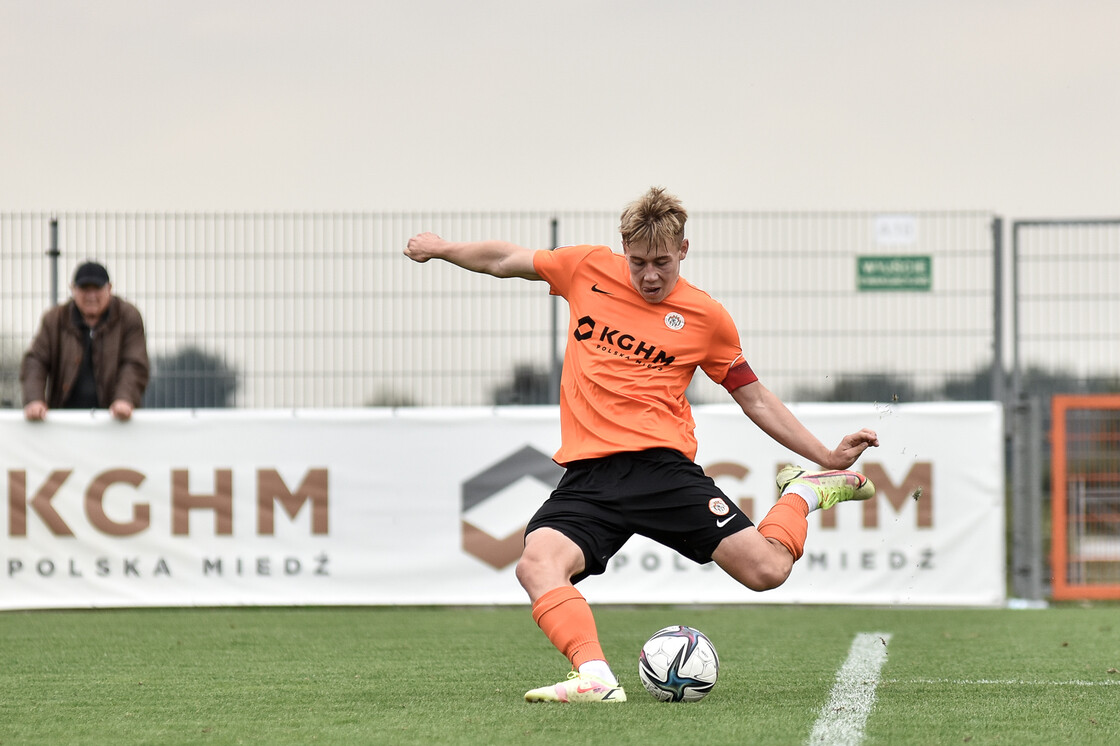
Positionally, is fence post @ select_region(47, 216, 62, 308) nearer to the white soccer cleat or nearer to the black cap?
the black cap

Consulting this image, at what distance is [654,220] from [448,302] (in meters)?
5.30

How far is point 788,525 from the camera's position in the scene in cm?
532

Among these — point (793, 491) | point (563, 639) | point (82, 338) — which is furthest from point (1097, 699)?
point (82, 338)

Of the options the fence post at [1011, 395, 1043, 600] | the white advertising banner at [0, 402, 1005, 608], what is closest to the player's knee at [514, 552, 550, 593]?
the white advertising banner at [0, 402, 1005, 608]

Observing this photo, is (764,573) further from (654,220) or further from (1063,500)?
(1063,500)

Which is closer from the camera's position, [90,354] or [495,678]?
[495,678]

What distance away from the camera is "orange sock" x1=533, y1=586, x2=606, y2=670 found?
15.5 feet

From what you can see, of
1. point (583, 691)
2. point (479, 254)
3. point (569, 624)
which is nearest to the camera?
point (583, 691)

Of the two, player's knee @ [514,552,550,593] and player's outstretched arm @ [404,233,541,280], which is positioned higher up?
player's outstretched arm @ [404,233,541,280]

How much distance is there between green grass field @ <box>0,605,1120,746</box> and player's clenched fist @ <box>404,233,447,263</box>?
1.60 metres

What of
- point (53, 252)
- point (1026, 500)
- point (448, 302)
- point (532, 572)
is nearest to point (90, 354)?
point (53, 252)

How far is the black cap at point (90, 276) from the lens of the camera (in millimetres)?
9305

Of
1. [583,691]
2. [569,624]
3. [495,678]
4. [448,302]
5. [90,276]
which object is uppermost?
[90,276]

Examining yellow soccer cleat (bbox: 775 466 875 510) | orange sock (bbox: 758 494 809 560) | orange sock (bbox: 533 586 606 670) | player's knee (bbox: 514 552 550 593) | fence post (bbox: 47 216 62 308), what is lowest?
orange sock (bbox: 533 586 606 670)
